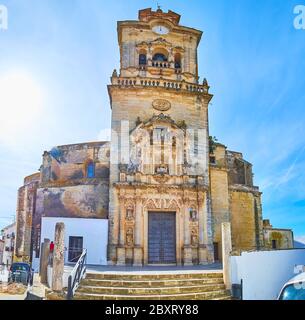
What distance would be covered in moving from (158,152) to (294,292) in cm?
1092

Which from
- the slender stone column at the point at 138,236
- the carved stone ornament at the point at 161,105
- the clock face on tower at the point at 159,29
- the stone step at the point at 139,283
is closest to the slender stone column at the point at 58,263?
the stone step at the point at 139,283

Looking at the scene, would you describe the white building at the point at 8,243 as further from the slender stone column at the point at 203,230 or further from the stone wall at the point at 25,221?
the slender stone column at the point at 203,230

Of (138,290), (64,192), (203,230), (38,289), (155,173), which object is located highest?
(155,173)

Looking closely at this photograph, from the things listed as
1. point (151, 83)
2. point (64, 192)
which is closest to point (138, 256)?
point (64, 192)

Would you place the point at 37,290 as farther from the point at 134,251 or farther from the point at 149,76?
the point at 149,76

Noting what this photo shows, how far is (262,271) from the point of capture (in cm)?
895

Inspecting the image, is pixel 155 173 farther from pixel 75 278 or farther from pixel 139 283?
pixel 75 278

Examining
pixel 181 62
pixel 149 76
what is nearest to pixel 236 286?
pixel 149 76

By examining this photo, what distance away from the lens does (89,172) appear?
19.4 meters

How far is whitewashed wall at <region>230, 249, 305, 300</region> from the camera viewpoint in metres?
8.70

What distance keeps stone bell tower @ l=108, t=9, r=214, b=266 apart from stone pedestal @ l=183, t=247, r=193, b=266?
43mm

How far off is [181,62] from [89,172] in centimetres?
855

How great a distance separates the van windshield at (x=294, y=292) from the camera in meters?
4.78

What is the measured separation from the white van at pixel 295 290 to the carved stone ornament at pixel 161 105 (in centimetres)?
1200
